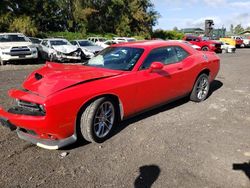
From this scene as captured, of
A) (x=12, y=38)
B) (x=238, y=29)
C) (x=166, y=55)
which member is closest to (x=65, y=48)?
(x=12, y=38)

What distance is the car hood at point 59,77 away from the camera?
13.2 ft

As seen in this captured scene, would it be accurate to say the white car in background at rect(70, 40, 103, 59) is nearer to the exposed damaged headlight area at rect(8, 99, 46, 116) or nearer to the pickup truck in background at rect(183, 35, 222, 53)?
the pickup truck in background at rect(183, 35, 222, 53)

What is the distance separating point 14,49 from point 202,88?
10472 mm

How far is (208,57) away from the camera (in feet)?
22.8

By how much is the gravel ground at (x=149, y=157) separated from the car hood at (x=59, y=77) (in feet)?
2.93

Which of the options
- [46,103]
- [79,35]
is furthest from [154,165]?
[79,35]

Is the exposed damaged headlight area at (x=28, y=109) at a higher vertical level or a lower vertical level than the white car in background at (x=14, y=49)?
lower

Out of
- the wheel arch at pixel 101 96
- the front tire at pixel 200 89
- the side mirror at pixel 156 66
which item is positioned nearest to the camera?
the wheel arch at pixel 101 96

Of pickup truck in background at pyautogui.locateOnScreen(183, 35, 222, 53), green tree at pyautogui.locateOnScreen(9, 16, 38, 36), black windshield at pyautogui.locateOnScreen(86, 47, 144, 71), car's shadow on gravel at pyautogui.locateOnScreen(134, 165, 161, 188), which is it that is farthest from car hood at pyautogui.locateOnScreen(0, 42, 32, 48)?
green tree at pyautogui.locateOnScreen(9, 16, 38, 36)

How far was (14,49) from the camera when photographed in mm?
14141

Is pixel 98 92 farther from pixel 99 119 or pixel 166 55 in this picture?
pixel 166 55

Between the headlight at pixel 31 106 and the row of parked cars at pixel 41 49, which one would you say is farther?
the row of parked cars at pixel 41 49

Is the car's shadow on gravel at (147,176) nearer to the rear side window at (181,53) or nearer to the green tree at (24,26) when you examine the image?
the rear side window at (181,53)

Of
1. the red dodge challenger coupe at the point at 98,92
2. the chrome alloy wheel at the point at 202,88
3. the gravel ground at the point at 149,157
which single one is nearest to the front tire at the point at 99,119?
the red dodge challenger coupe at the point at 98,92
